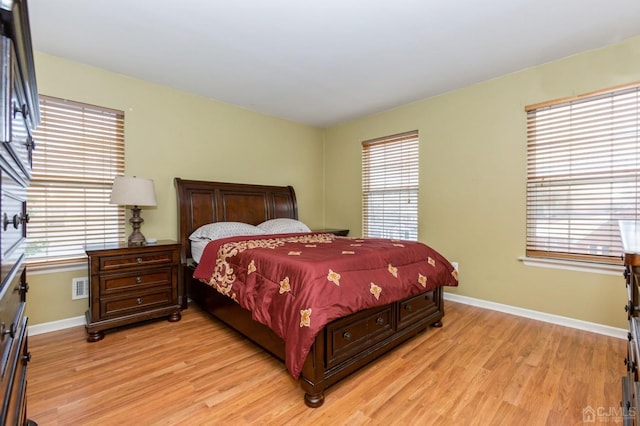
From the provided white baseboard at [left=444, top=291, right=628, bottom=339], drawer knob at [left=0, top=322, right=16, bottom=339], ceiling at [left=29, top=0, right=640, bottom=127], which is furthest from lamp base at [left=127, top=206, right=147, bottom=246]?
white baseboard at [left=444, top=291, right=628, bottom=339]

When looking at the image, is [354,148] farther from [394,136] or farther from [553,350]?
[553,350]

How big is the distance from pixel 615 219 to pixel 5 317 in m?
3.72

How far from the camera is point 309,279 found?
168 cm

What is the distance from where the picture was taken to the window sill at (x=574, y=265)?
94.7 inches

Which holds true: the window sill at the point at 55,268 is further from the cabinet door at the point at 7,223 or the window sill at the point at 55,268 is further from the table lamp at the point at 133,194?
the cabinet door at the point at 7,223

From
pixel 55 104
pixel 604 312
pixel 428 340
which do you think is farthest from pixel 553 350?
pixel 55 104

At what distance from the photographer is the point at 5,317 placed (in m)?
0.78

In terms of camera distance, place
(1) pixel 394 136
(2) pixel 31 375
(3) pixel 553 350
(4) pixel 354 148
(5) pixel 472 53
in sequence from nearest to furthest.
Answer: (2) pixel 31 375 → (3) pixel 553 350 → (5) pixel 472 53 → (1) pixel 394 136 → (4) pixel 354 148

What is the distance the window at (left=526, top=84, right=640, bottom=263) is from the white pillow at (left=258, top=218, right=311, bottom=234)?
8.14ft

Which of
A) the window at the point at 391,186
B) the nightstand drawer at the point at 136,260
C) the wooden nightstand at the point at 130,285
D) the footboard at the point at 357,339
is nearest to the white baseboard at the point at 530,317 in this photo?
the wooden nightstand at the point at 130,285

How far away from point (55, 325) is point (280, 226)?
226cm

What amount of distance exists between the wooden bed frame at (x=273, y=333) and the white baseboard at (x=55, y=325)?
2.88 ft

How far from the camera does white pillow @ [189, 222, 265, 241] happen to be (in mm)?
3015

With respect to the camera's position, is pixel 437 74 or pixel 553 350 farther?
pixel 437 74
